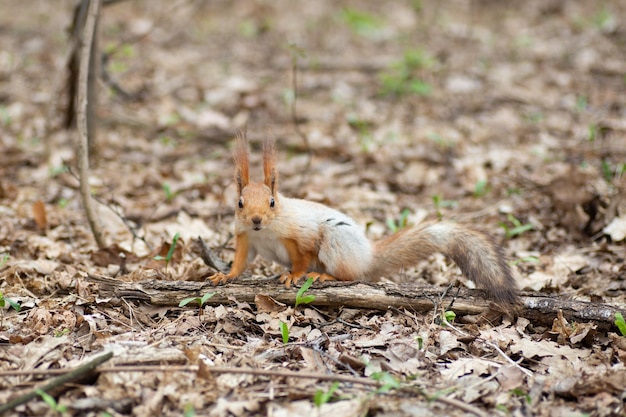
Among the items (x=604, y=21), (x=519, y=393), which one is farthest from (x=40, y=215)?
(x=604, y=21)

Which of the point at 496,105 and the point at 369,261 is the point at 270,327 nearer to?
the point at 369,261

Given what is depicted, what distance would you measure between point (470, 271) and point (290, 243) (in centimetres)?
112

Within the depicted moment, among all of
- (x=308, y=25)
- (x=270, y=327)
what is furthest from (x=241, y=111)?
(x=270, y=327)

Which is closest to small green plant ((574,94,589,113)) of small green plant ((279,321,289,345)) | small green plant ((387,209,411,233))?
small green plant ((387,209,411,233))

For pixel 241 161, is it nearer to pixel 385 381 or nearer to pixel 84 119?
pixel 84 119

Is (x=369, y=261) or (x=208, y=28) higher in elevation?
(x=208, y=28)

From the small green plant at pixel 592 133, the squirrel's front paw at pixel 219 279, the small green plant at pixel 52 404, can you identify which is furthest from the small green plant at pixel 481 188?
the small green plant at pixel 52 404

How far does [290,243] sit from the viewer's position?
13.3ft

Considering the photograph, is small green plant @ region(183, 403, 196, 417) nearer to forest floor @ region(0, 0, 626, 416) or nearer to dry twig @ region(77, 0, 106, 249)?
forest floor @ region(0, 0, 626, 416)

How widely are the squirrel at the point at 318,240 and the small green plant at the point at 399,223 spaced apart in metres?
1.11

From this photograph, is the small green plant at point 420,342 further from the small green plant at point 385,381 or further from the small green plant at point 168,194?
the small green plant at point 168,194

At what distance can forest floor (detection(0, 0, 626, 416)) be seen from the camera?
3047 millimetres

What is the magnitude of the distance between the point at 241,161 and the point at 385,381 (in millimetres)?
1671

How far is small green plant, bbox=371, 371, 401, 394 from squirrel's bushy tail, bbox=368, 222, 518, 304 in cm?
96
